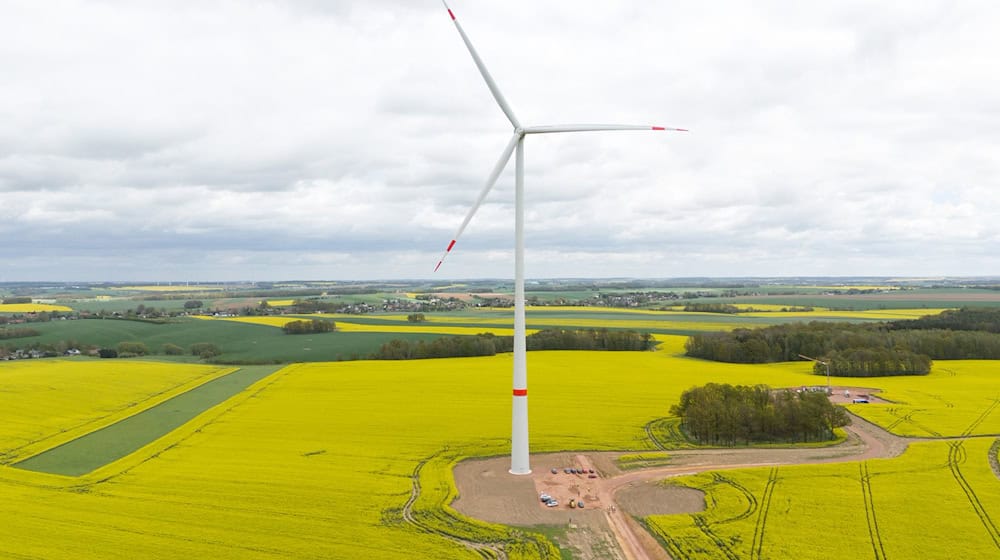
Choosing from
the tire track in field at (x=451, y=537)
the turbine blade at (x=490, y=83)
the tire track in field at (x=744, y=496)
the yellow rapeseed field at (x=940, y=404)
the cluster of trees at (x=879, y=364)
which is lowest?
the tire track in field at (x=451, y=537)

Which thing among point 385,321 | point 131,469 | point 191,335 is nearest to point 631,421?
point 131,469

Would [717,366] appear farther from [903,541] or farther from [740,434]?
[903,541]

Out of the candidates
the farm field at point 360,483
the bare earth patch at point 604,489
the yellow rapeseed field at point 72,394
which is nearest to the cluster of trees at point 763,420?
the bare earth patch at point 604,489

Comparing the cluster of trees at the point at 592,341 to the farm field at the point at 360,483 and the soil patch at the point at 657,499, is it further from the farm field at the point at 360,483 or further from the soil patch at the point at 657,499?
the soil patch at the point at 657,499

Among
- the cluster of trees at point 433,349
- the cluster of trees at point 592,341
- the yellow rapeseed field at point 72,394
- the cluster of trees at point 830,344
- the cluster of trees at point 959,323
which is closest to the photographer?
the yellow rapeseed field at point 72,394

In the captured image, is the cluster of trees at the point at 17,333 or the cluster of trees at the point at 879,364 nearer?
the cluster of trees at the point at 879,364

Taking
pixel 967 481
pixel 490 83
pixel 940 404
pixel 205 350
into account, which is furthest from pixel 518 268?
pixel 205 350

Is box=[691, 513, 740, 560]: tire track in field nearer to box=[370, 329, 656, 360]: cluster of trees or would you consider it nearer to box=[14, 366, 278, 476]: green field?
box=[14, 366, 278, 476]: green field
